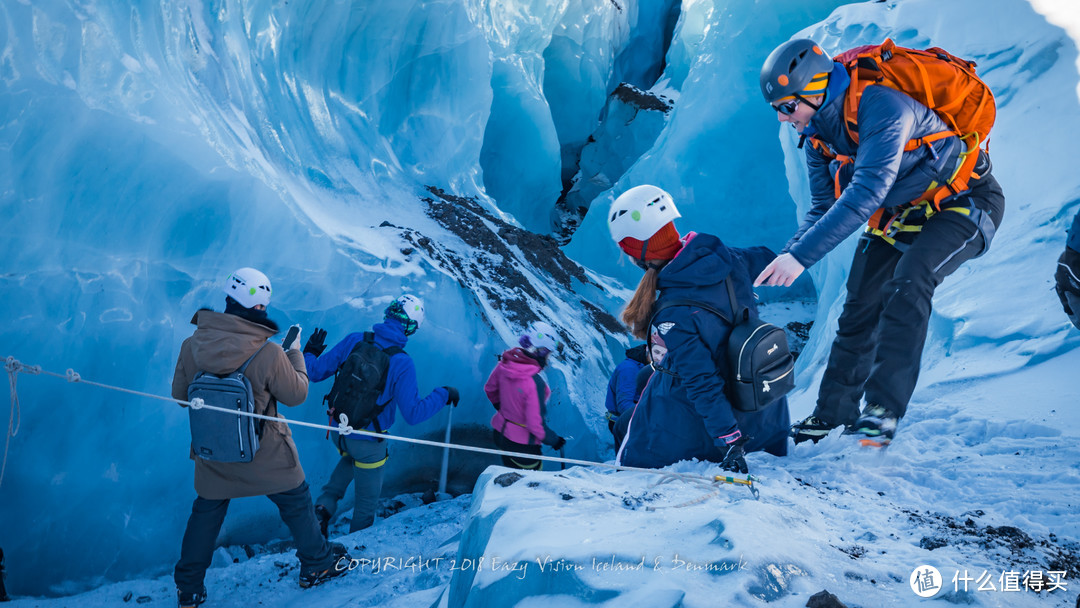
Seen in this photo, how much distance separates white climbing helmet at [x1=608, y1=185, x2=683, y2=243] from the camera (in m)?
2.21

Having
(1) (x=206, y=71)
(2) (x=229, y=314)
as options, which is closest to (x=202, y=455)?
(2) (x=229, y=314)

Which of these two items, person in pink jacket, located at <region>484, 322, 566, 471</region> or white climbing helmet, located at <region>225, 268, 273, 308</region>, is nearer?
white climbing helmet, located at <region>225, 268, 273, 308</region>

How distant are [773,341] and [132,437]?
10.2 feet

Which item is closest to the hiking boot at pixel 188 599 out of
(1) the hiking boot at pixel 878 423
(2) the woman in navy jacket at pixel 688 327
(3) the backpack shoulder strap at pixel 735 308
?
(2) the woman in navy jacket at pixel 688 327

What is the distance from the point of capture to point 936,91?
7.48 ft

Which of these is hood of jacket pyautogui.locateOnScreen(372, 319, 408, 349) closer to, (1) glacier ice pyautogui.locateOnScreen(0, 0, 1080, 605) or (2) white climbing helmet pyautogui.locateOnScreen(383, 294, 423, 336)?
(2) white climbing helmet pyautogui.locateOnScreen(383, 294, 423, 336)

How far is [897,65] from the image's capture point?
89.2 inches

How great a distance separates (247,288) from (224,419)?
52cm

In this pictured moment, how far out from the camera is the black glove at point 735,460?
211cm

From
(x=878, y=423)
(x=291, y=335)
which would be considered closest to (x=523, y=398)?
(x=291, y=335)

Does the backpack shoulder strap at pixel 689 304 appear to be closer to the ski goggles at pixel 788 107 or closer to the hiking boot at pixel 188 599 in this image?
the ski goggles at pixel 788 107

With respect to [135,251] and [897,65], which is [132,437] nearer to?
[135,251]

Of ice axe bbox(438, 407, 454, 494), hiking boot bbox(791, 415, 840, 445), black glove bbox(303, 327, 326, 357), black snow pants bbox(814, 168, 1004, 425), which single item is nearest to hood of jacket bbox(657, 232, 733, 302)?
black snow pants bbox(814, 168, 1004, 425)

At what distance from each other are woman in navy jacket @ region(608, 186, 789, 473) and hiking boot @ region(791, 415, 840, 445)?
0.37 metres
